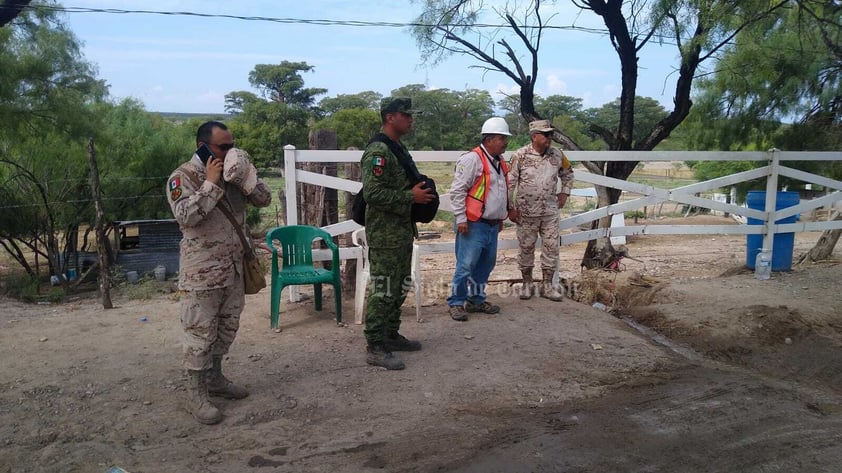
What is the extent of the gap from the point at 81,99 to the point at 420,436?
36.2 feet

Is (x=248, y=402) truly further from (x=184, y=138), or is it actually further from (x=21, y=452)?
(x=184, y=138)

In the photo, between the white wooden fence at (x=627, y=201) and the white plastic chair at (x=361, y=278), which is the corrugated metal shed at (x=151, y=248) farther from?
the white plastic chair at (x=361, y=278)

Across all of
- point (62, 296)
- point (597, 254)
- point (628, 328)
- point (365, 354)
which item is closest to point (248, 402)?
point (365, 354)

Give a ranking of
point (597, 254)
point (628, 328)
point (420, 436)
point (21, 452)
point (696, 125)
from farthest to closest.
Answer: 1. point (696, 125)
2. point (597, 254)
3. point (628, 328)
4. point (420, 436)
5. point (21, 452)

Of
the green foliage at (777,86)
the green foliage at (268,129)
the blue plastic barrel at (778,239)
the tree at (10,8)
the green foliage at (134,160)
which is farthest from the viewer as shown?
the green foliage at (268,129)

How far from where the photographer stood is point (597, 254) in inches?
345

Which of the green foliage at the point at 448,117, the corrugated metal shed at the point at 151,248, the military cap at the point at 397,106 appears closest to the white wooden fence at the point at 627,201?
the military cap at the point at 397,106

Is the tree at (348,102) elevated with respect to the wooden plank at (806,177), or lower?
elevated

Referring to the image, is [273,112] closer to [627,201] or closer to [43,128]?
[43,128]

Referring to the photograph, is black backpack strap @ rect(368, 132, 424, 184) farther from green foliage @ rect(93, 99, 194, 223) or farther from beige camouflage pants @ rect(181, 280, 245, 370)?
green foliage @ rect(93, 99, 194, 223)

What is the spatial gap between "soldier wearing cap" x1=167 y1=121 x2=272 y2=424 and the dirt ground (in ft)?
1.19

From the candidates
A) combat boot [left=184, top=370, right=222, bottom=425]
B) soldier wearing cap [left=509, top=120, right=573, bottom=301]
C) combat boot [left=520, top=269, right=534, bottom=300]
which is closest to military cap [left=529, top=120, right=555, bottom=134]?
soldier wearing cap [left=509, top=120, right=573, bottom=301]

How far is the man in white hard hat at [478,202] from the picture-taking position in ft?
17.7

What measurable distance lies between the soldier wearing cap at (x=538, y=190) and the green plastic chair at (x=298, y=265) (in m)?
1.86
